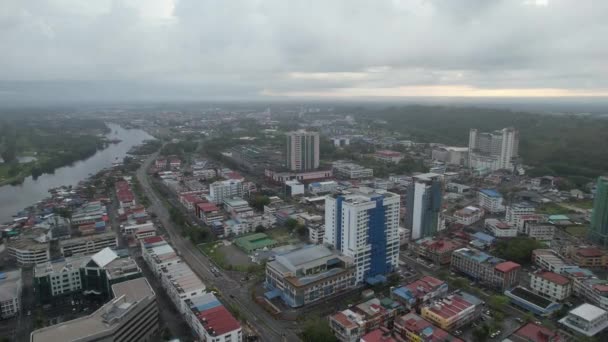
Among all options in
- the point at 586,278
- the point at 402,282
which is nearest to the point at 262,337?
the point at 402,282

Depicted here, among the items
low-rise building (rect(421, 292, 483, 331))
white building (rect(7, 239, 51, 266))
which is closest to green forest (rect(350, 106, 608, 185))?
low-rise building (rect(421, 292, 483, 331))

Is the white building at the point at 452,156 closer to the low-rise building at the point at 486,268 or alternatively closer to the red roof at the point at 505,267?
the low-rise building at the point at 486,268

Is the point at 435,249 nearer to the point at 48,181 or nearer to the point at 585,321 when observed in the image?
the point at 585,321

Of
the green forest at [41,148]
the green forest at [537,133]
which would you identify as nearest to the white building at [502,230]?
the green forest at [537,133]

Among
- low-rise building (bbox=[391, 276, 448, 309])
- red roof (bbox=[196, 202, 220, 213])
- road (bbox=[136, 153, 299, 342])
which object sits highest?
red roof (bbox=[196, 202, 220, 213])

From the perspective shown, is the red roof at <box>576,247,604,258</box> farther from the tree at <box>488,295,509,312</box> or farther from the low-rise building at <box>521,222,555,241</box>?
the tree at <box>488,295,509,312</box>
